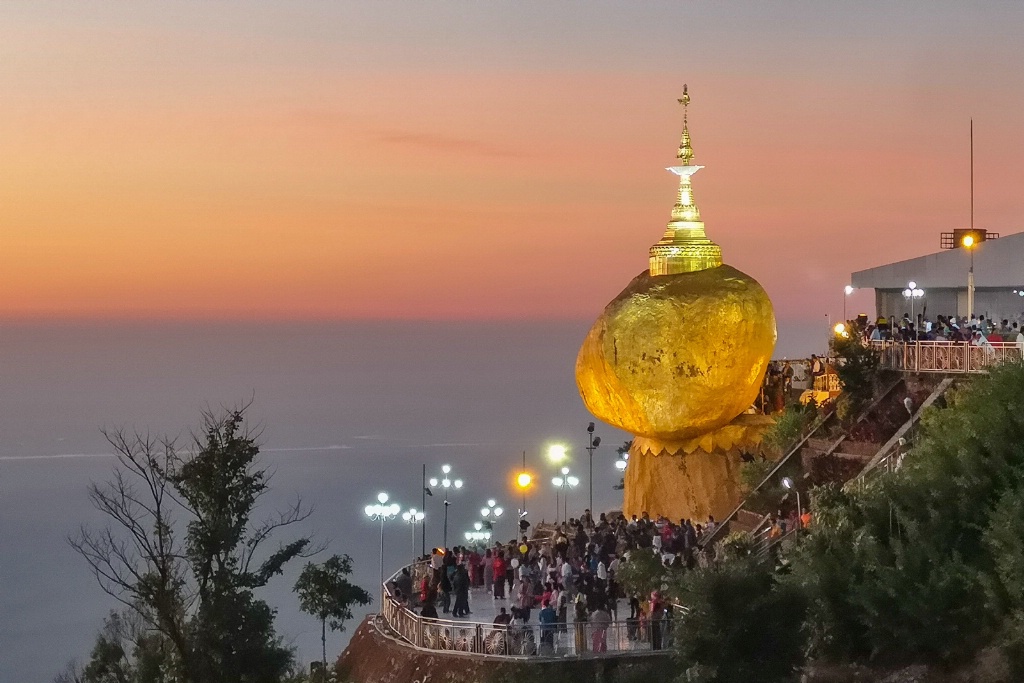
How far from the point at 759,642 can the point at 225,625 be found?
8420 millimetres

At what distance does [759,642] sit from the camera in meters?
16.8

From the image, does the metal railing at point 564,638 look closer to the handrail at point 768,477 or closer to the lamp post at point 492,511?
the handrail at point 768,477

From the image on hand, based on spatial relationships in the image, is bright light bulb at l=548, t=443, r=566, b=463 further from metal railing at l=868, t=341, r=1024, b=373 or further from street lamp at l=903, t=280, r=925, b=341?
street lamp at l=903, t=280, r=925, b=341

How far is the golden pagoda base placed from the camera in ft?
95.5

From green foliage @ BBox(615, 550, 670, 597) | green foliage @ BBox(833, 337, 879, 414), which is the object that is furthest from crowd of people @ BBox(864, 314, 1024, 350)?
green foliage @ BBox(615, 550, 670, 597)

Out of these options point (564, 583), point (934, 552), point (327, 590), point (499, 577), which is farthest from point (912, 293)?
point (327, 590)

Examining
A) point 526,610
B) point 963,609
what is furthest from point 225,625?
point 963,609

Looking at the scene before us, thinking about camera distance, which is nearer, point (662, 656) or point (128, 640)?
point (662, 656)

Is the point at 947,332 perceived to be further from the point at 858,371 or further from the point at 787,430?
the point at 787,430

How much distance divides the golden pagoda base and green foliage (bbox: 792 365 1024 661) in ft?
30.3

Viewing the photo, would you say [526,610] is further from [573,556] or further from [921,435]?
[921,435]

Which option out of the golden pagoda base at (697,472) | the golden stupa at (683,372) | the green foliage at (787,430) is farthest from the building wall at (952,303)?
the golden pagoda base at (697,472)

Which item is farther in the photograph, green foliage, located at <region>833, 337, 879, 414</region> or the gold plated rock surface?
the gold plated rock surface

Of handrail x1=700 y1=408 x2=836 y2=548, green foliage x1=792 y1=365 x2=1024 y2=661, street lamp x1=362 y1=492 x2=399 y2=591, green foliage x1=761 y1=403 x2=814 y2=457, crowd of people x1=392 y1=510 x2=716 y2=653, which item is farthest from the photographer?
green foliage x1=761 y1=403 x2=814 y2=457
